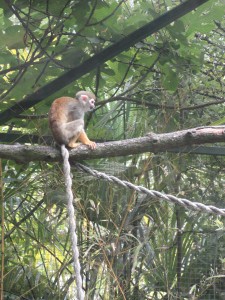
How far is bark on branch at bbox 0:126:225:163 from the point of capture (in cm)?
174

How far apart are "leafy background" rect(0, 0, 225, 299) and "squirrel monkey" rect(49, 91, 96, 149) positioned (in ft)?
0.25

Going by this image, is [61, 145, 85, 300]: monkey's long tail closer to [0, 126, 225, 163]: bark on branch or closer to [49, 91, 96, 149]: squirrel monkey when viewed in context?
[0, 126, 225, 163]: bark on branch

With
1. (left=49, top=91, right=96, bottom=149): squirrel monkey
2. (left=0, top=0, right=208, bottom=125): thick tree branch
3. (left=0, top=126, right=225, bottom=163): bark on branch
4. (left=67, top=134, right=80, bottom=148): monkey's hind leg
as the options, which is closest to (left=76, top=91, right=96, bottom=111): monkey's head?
(left=49, top=91, right=96, bottom=149): squirrel monkey

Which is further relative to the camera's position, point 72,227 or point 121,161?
point 121,161

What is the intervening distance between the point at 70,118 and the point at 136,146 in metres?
0.69

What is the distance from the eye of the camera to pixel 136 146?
1.78m

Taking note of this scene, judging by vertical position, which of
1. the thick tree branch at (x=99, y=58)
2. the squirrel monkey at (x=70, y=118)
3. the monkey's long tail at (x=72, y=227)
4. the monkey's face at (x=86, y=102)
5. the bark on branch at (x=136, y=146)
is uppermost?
the thick tree branch at (x=99, y=58)

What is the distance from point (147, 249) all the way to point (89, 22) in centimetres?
131

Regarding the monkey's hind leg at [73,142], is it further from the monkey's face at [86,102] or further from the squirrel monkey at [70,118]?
the monkey's face at [86,102]

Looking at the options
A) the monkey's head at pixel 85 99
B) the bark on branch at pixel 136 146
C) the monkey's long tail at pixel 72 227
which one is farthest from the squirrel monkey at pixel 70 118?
the monkey's long tail at pixel 72 227

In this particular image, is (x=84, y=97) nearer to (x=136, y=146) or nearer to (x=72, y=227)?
(x=136, y=146)

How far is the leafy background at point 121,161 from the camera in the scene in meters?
2.07

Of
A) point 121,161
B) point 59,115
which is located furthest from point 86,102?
point 121,161

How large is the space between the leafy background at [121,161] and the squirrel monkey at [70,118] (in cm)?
7
